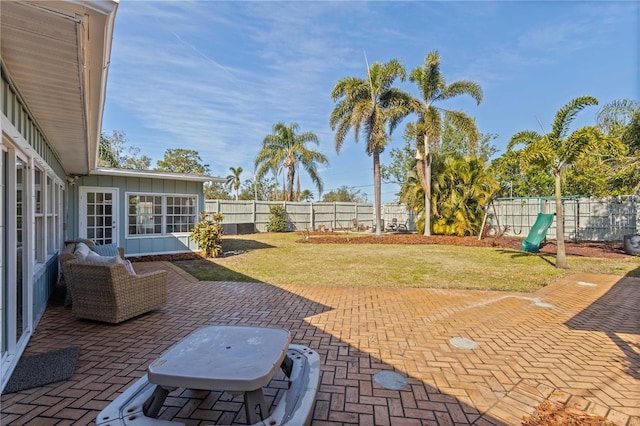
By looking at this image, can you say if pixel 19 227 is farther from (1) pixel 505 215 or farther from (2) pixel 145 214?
(1) pixel 505 215

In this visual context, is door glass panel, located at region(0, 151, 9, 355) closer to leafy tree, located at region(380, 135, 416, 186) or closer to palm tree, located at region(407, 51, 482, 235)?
palm tree, located at region(407, 51, 482, 235)

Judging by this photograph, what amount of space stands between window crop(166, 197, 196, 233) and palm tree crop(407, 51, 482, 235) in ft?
32.6

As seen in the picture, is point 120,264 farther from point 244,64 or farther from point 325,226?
point 325,226

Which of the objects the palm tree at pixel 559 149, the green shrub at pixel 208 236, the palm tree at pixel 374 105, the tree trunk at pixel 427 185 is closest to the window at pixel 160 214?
the green shrub at pixel 208 236

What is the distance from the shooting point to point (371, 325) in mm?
4074

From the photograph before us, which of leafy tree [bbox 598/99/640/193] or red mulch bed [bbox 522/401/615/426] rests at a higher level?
leafy tree [bbox 598/99/640/193]

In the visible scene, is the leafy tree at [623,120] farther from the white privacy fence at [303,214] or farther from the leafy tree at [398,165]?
the leafy tree at [398,165]

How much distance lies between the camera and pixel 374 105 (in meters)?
14.8

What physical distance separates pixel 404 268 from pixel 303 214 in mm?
13718

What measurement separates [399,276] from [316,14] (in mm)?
6772

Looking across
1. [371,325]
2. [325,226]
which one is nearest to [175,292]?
[371,325]

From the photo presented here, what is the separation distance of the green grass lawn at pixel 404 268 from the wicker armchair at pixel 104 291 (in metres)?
2.61

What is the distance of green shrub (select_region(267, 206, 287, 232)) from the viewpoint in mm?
19609

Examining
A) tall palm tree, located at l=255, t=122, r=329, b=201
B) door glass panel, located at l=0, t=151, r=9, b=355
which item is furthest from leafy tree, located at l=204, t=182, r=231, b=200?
door glass panel, located at l=0, t=151, r=9, b=355
